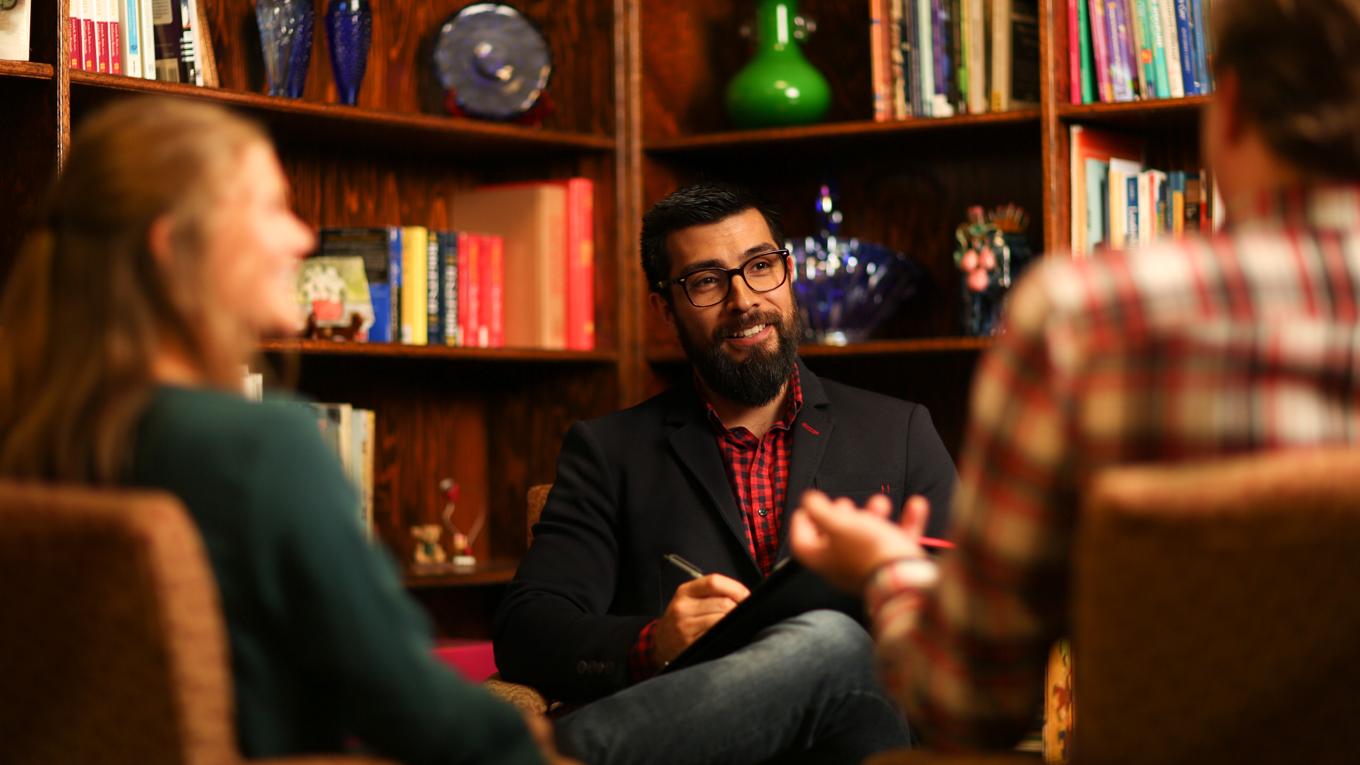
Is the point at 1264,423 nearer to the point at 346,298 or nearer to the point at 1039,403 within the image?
the point at 1039,403

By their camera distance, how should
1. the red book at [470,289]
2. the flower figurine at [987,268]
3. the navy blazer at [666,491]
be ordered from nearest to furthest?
the navy blazer at [666,491], the flower figurine at [987,268], the red book at [470,289]

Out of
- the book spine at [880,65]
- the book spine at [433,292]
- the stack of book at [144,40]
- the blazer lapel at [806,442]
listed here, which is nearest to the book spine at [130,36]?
the stack of book at [144,40]

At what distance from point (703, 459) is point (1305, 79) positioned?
1537mm

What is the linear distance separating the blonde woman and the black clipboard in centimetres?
64

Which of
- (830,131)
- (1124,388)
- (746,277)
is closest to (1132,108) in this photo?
(830,131)

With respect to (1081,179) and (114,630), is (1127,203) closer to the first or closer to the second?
(1081,179)

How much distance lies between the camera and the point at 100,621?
3.38ft

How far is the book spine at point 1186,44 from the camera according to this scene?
2.88 meters

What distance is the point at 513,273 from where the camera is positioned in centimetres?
329

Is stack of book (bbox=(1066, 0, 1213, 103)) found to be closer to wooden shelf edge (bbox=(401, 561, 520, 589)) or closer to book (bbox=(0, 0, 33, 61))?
wooden shelf edge (bbox=(401, 561, 520, 589))

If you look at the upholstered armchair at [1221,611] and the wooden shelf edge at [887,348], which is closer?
the upholstered armchair at [1221,611]

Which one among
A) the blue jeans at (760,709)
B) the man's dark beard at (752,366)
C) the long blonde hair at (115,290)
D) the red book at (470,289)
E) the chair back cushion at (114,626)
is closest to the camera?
the chair back cushion at (114,626)

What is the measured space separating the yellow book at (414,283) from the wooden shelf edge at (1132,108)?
1267mm

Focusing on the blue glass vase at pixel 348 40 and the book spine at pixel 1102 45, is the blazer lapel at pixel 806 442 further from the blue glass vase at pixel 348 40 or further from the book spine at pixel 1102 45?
the blue glass vase at pixel 348 40
